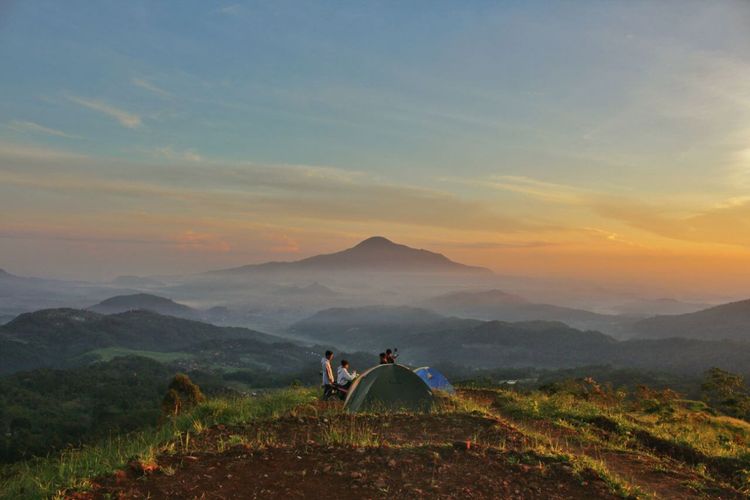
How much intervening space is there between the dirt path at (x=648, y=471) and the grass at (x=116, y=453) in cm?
770

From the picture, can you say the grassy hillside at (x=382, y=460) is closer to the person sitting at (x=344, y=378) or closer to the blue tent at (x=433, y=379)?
the person sitting at (x=344, y=378)

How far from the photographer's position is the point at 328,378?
1662 centimetres

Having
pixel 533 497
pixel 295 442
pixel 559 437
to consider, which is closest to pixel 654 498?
pixel 533 497

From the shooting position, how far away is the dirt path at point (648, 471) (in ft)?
29.9

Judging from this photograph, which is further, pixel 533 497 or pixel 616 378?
pixel 616 378

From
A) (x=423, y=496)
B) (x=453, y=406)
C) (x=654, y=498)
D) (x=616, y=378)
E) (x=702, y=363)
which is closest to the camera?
(x=423, y=496)

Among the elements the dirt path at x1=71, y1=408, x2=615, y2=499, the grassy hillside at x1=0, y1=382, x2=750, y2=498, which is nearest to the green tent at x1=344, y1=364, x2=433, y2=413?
the grassy hillside at x1=0, y1=382, x2=750, y2=498

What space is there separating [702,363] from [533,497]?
18551 cm

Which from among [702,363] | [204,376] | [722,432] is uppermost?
[722,432]

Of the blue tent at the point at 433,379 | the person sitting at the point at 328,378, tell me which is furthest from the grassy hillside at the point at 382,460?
the blue tent at the point at 433,379

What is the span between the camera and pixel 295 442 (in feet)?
30.7

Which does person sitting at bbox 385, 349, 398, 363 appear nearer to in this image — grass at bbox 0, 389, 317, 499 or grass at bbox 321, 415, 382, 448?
grass at bbox 0, 389, 317, 499

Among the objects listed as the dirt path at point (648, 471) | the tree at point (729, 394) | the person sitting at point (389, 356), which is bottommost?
the tree at point (729, 394)

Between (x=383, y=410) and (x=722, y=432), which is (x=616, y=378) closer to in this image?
(x=722, y=432)
